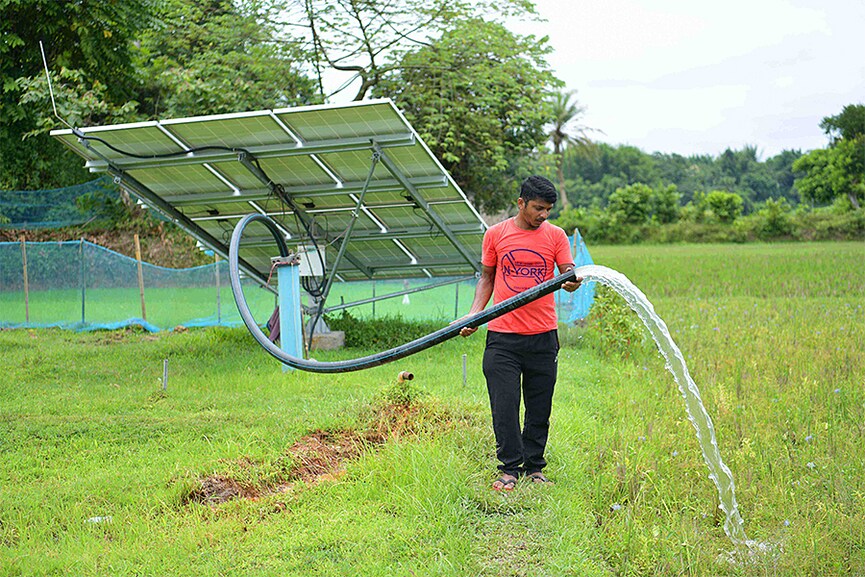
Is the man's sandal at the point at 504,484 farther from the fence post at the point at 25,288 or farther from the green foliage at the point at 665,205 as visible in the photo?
the green foliage at the point at 665,205

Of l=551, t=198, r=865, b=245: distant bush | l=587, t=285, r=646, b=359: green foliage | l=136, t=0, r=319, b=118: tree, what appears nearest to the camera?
l=587, t=285, r=646, b=359: green foliage

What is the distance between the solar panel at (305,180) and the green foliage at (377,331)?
32.3 inches

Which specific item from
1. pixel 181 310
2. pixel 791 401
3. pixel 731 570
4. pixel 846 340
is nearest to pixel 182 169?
pixel 181 310

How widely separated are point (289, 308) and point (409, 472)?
16.2ft

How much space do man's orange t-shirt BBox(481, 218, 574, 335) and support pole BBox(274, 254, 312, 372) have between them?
4.84 meters

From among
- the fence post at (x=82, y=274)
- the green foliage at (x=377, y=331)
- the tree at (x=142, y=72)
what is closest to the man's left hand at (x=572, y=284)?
the green foliage at (x=377, y=331)

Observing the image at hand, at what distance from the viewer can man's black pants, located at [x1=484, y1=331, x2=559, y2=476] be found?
5648 mm

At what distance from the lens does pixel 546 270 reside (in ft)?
18.5

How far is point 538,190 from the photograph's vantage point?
5438 millimetres

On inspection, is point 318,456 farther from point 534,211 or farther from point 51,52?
point 51,52

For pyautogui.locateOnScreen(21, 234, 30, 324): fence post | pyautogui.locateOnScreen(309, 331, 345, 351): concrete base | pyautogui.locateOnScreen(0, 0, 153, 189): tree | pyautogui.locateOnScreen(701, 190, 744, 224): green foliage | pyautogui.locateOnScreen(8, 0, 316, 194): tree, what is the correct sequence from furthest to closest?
pyautogui.locateOnScreen(701, 190, 744, 224): green foliage → pyautogui.locateOnScreen(21, 234, 30, 324): fence post → pyautogui.locateOnScreen(8, 0, 316, 194): tree → pyautogui.locateOnScreen(0, 0, 153, 189): tree → pyautogui.locateOnScreen(309, 331, 345, 351): concrete base

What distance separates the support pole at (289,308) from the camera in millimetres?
10102

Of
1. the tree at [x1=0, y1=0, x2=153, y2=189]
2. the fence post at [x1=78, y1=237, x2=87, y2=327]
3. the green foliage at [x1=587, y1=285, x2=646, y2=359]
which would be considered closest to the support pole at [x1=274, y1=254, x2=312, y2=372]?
the green foliage at [x1=587, y1=285, x2=646, y2=359]

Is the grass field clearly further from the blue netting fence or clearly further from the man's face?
the blue netting fence
